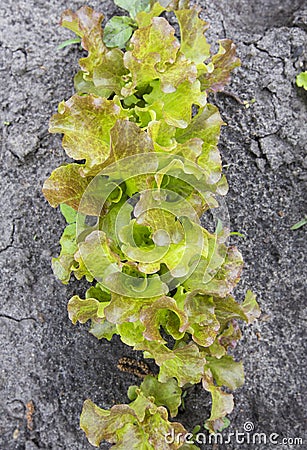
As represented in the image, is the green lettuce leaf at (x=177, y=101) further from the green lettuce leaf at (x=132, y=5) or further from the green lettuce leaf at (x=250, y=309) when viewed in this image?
the green lettuce leaf at (x=250, y=309)

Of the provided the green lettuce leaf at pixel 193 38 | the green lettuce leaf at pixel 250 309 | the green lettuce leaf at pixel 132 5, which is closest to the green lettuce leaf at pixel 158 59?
the green lettuce leaf at pixel 193 38

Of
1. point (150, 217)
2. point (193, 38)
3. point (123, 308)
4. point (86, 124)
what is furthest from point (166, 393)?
point (193, 38)

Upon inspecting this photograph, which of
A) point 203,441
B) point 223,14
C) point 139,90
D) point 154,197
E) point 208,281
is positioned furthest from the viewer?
point 223,14

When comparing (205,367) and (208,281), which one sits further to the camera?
(205,367)

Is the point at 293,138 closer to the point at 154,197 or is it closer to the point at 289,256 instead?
the point at 289,256

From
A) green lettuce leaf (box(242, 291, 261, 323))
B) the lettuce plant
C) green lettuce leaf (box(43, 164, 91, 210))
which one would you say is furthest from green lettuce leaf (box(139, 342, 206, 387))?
green lettuce leaf (box(43, 164, 91, 210))

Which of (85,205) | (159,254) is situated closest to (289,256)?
(159,254)
